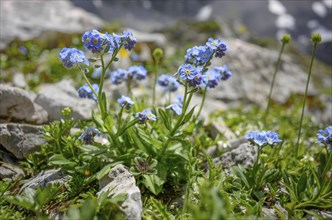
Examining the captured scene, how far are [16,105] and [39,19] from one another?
811 centimetres

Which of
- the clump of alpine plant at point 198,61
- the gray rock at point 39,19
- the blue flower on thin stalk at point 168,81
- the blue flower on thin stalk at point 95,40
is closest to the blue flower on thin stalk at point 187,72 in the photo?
the clump of alpine plant at point 198,61

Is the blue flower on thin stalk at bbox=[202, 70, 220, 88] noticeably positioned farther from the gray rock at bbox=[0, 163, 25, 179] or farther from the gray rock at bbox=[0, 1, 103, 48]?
the gray rock at bbox=[0, 1, 103, 48]

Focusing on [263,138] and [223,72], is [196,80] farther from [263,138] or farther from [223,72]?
[223,72]

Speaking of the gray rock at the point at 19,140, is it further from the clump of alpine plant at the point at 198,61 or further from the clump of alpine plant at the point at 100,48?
the clump of alpine plant at the point at 198,61

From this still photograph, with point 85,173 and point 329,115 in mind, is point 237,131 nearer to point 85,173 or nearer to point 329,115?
point 85,173

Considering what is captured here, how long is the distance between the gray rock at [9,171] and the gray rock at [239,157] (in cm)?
230

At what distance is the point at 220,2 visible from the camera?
41.5 m

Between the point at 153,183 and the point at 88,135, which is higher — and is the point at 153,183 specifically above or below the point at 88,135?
below

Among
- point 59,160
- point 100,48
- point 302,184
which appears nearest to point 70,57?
point 100,48

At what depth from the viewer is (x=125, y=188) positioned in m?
2.97

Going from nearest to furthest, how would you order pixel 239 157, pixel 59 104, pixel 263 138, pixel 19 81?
pixel 263 138
pixel 239 157
pixel 59 104
pixel 19 81

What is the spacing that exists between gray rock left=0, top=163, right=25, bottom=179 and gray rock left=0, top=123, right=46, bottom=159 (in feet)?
0.66

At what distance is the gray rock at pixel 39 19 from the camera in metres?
9.77

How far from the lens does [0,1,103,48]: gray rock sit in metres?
9.77
